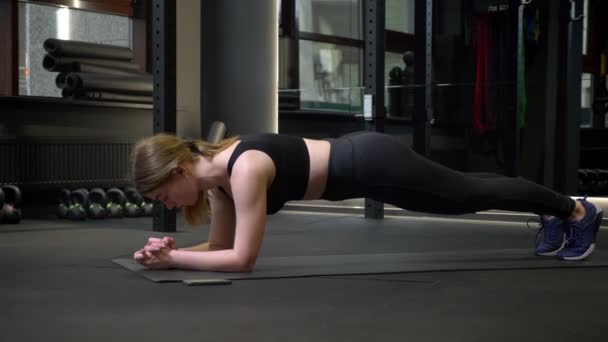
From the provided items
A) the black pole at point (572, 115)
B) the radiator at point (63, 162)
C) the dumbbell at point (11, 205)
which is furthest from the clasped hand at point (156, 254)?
the black pole at point (572, 115)

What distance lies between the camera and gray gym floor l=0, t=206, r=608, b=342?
62.3 inches

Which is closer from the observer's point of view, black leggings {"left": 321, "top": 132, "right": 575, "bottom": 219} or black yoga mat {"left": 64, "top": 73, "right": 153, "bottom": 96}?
black leggings {"left": 321, "top": 132, "right": 575, "bottom": 219}

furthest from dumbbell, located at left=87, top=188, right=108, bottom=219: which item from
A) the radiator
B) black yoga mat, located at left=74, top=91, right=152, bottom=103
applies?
black yoga mat, located at left=74, top=91, right=152, bottom=103

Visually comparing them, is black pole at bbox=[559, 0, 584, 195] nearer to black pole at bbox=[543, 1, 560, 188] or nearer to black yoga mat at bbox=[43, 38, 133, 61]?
black pole at bbox=[543, 1, 560, 188]

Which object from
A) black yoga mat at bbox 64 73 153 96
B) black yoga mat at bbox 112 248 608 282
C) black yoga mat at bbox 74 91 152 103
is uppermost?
black yoga mat at bbox 64 73 153 96

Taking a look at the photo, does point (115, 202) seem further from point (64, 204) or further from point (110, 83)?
point (110, 83)

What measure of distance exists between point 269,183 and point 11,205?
242 cm

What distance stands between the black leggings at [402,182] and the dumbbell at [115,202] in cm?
242

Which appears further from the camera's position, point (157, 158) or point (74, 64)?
point (74, 64)

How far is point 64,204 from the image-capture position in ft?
14.6

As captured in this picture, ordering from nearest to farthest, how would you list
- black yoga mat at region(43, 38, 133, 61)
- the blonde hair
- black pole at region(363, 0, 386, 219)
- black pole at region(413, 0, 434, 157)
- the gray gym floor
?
the gray gym floor, the blonde hair, black pole at region(363, 0, 386, 219), black pole at region(413, 0, 434, 157), black yoga mat at region(43, 38, 133, 61)

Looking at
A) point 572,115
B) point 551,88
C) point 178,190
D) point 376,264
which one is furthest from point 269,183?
point 572,115

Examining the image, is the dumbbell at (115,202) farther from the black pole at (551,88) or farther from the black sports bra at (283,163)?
the black pole at (551,88)

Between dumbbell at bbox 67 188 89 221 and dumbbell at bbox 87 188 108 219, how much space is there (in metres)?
0.03
